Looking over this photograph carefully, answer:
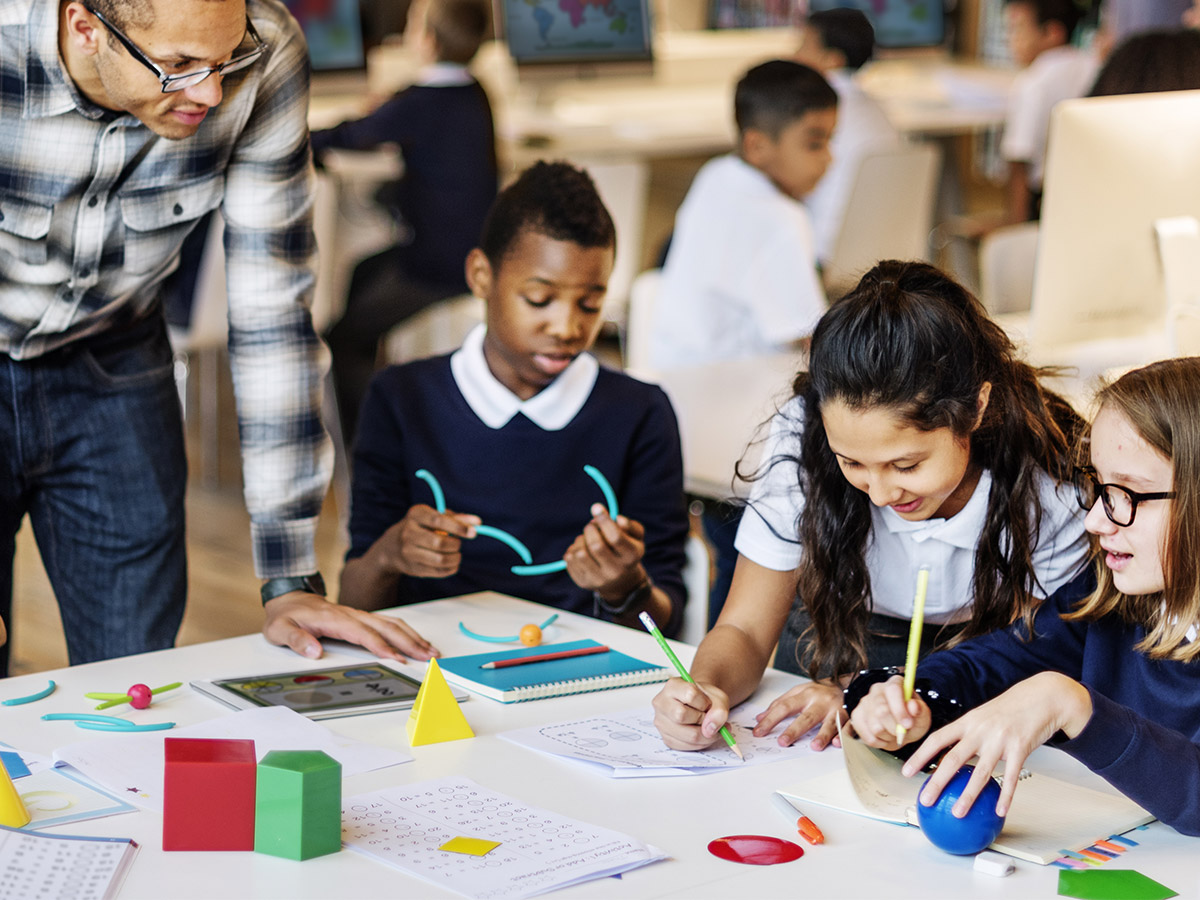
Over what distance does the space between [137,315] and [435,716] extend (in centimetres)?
73

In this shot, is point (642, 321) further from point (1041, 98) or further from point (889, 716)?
point (1041, 98)

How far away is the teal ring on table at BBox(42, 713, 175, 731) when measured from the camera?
1.31 metres

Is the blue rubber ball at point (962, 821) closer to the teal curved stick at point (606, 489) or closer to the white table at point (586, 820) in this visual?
the white table at point (586, 820)

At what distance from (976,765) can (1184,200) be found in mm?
1496

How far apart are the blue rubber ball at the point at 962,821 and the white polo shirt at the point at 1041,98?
14.0 feet

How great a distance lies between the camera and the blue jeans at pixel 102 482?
167 centimetres

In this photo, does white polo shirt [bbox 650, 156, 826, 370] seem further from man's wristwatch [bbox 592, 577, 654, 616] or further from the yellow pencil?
the yellow pencil

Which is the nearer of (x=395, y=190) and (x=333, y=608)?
(x=333, y=608)

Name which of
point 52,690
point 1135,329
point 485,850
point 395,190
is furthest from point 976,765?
point 395,190

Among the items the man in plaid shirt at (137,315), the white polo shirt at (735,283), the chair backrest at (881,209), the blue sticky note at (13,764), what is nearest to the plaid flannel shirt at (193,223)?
the man in plaid shirt at (137,315)

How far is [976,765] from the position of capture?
1.10m

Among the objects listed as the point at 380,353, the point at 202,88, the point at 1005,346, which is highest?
the point at 202,88

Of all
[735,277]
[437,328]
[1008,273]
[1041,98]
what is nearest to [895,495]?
[735,277]

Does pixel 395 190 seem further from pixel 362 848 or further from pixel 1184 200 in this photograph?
pixel 362 848
